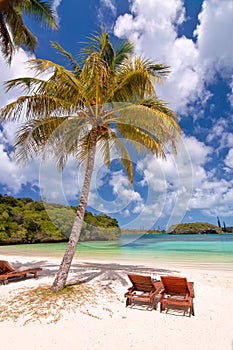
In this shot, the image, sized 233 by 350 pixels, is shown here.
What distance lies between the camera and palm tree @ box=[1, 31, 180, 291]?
6625mm

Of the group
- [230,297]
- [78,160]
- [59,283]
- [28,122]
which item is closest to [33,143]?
[28,122]

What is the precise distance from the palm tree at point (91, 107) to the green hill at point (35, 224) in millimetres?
32190

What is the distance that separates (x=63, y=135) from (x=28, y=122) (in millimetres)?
1104

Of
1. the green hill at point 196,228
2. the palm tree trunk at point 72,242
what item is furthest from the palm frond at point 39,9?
the green hill at point 196,228

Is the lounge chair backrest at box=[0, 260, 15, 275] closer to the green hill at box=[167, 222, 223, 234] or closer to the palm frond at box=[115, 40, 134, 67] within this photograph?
the palm frond at box=[115, 40, 134, 67]

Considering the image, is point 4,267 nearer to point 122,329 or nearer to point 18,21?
point 122,329

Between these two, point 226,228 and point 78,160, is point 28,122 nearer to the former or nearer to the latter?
point 78,160

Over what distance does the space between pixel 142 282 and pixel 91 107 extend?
16.2ft

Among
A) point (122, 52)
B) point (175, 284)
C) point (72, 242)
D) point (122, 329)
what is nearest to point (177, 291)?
point (175, 284)

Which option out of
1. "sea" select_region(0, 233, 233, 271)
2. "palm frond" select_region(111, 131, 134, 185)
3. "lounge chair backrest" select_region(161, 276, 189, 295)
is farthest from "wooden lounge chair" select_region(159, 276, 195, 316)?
"palm frond" select_region(111, 131, 134, 185)

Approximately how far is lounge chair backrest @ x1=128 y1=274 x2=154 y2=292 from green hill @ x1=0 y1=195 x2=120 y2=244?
3414 cm

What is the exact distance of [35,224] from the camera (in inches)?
1889

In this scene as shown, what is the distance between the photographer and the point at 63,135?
783 centimetres

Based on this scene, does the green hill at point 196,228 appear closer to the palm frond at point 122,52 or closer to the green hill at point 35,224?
the green hill at point 35,224
